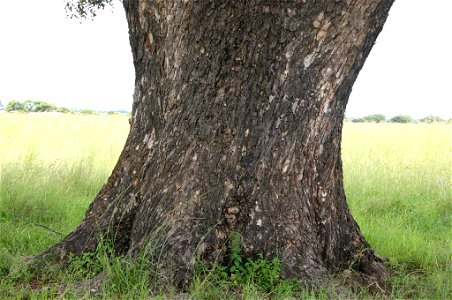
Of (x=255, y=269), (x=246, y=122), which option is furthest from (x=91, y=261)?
(x=246, y=122)

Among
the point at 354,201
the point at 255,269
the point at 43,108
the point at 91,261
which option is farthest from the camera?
the point at 43,108

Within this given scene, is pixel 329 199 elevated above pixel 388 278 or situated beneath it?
elevated above

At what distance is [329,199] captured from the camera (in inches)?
170

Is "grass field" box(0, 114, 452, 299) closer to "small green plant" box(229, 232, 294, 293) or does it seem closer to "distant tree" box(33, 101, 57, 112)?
"small green plant" box(229, 232, 294, 293)

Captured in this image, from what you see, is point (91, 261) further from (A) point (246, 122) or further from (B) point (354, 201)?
(B) point (354, 201)

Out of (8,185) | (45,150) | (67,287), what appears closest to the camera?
(67,287)

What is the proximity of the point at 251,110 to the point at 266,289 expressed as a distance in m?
1.20

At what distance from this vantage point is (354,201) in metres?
7.47

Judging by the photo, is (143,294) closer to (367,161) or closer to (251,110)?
(251,110)

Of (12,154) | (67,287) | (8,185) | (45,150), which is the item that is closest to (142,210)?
(67,287)

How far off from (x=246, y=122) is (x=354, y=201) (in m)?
3.95

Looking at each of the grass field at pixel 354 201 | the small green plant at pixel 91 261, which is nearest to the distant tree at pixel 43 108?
the grass field at pixel 354 201

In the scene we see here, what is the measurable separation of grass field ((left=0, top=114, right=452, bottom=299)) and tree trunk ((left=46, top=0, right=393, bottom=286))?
0.41 metres

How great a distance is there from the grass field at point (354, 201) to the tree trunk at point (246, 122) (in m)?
0.41
